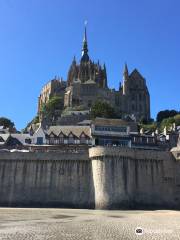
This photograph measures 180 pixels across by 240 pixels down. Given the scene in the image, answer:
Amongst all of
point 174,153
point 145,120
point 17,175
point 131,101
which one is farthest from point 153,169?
point 131,101

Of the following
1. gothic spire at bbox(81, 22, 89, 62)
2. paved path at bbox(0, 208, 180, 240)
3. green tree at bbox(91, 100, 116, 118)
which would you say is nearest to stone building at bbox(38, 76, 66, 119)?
gothic spire at bbox(81, 22, 89, 62)

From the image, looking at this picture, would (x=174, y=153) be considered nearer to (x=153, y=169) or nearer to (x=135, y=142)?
(x=153, y=169)

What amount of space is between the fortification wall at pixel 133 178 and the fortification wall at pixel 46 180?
73.8 inches

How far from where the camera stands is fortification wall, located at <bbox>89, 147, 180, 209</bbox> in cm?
4984

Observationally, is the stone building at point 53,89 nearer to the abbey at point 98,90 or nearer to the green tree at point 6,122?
the abbey at point 98,90

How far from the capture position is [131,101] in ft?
449

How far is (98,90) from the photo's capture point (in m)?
128

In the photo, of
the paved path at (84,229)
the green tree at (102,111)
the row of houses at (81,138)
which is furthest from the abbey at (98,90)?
the paved path at (84,229)

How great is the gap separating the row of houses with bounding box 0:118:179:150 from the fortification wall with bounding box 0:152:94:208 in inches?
390

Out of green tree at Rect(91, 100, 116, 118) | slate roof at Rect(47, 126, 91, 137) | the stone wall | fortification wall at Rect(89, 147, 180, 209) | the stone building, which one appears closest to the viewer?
fortification wall at Rect(89, 147, 180, 209)

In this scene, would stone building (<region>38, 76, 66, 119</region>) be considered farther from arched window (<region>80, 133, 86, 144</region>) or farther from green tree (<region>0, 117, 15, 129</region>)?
arched window (<region>80, 133, 86, 144</region>)

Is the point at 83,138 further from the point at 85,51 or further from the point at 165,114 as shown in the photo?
the point at 85,51

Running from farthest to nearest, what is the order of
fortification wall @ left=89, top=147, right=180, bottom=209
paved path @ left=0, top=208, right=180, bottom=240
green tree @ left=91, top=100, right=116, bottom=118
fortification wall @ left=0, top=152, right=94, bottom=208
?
green tree @ left=91, top=100, right=116, bottom=118
fortification wall @ left=0, top=152, right=94, bottom=208
fortification wall @ left=89, top=147, right=180, bottom=209
paved path @ left=0, top=208, right=180, bottom=240

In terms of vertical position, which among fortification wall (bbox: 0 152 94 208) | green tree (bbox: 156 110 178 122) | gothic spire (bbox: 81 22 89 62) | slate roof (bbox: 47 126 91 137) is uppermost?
gothic spire (bbox: 81 22 89 62)
